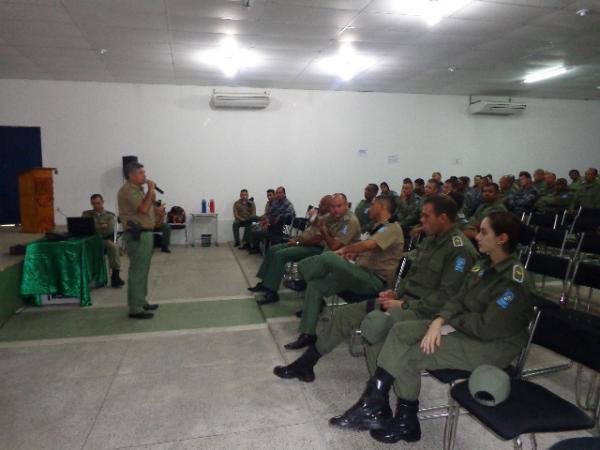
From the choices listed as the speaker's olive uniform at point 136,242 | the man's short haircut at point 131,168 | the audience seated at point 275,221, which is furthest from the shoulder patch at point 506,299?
the audience seated at point 275,221

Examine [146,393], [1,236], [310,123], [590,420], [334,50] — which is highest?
[334,50]

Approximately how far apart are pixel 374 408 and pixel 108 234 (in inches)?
174

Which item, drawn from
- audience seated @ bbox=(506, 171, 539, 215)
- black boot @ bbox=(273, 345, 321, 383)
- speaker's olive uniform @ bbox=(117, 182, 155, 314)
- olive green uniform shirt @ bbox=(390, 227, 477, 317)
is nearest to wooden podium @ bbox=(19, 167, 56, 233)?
speaker's olive uniform @ bbox=(117, 182, 155, 314)

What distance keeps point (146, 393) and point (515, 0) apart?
15.0 feet

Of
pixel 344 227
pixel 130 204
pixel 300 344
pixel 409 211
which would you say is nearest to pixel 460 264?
pixel 300 344

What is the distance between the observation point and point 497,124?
9172mm

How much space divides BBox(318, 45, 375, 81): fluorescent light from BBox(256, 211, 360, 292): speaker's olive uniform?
2.76 meters

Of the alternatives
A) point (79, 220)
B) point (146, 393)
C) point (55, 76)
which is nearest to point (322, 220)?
point (146, 393)

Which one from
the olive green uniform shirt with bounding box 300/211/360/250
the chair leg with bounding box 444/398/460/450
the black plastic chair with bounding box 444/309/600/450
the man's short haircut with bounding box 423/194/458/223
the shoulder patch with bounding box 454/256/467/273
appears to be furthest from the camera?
the olive green uniform shirt with bounding box 300/211/360/250

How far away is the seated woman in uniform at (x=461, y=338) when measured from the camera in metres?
1.89

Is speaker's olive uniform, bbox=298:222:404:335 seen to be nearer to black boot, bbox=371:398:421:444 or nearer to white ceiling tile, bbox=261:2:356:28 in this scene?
black boot, bbox=371:398:421:444

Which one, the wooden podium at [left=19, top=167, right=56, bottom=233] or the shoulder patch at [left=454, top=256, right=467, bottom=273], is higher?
the wooden podium at [left=19, top=167, right=56, bottom=233]

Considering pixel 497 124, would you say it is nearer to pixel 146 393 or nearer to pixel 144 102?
pixel 144 102

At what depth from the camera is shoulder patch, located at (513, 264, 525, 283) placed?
189 centimetres
